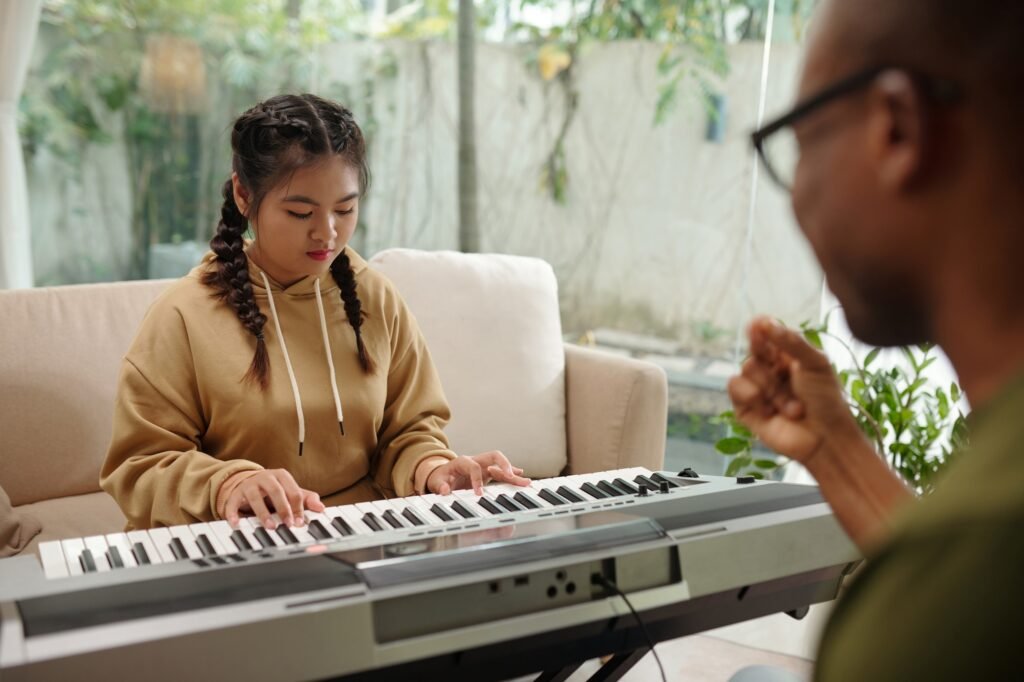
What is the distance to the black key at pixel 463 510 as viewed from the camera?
163 cm

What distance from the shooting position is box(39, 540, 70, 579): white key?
1.32 metres

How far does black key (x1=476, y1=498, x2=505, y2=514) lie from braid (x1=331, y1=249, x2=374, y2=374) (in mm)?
524

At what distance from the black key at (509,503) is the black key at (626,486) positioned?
182mm

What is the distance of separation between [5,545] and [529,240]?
292 cm

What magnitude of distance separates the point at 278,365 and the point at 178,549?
66cm

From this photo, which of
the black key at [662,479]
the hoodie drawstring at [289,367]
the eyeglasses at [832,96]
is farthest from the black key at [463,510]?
the eyeglasses at [832,96]

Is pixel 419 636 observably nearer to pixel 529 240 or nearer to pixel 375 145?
pixel 529 240

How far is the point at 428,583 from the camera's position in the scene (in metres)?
1.30

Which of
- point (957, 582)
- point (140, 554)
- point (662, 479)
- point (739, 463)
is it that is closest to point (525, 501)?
point (662, 479)

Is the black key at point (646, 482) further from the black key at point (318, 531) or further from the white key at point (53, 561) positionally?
the white key at point (53, 561)

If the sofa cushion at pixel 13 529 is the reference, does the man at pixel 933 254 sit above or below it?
above

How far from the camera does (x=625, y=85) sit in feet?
14.6

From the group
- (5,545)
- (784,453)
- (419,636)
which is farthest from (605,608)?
(5,545)

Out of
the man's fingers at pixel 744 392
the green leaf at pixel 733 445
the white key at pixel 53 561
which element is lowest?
the green leaf at pixel 733 445
